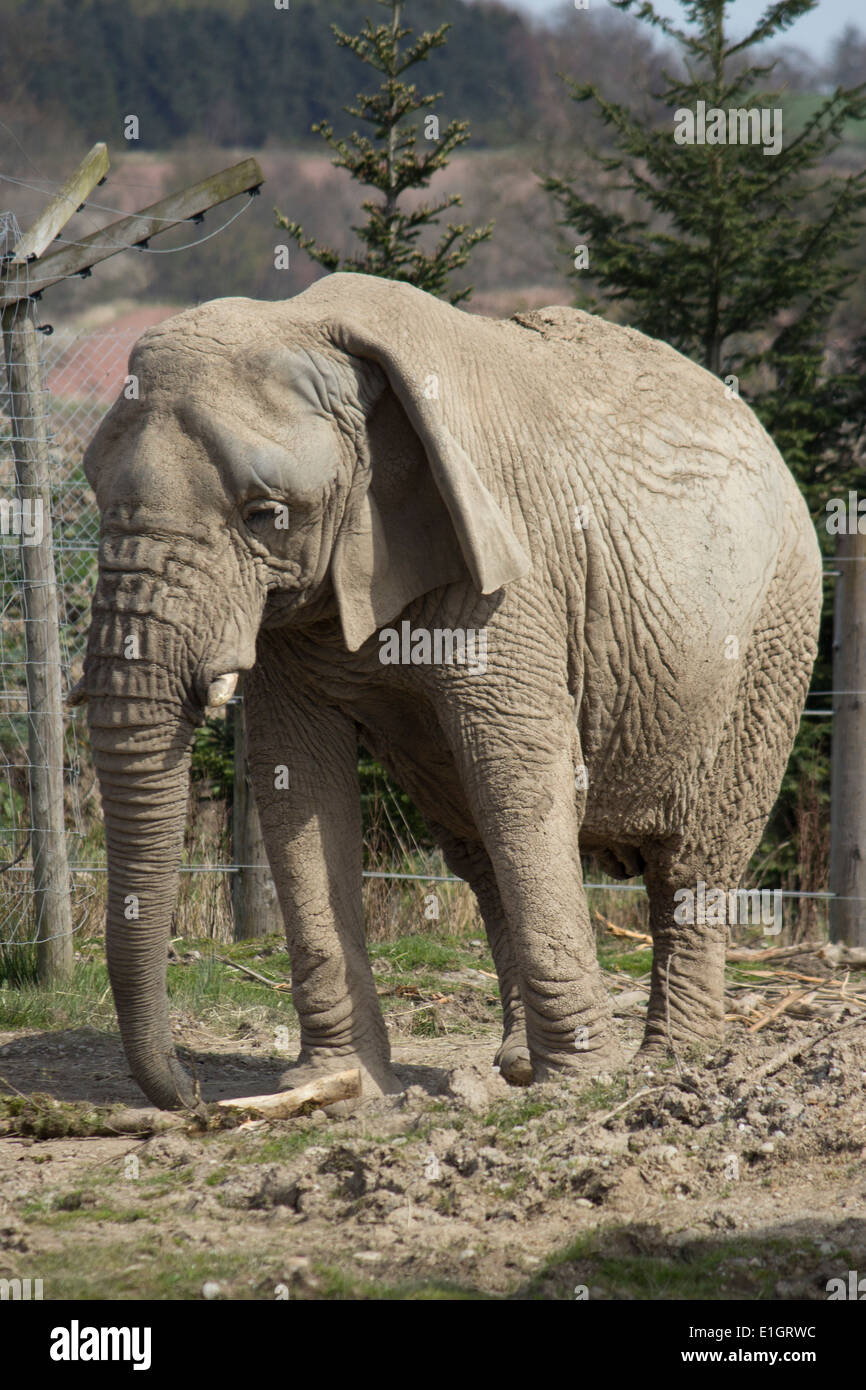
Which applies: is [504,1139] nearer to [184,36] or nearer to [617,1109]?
[617,1109]

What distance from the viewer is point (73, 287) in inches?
1709

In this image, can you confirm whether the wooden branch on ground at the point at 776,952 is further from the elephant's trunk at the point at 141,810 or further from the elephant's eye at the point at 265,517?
the elephant's eye at the point at 265,517

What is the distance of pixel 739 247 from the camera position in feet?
48.0

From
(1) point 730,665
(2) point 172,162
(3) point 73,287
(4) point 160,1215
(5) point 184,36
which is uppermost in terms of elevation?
(5) point 184,36

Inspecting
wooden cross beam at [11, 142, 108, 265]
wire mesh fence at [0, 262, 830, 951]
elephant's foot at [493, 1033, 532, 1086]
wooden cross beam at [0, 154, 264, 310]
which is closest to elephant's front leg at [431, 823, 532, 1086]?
elephant's foot at [493, 1033, 532, 1086]

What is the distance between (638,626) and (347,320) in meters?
1.53

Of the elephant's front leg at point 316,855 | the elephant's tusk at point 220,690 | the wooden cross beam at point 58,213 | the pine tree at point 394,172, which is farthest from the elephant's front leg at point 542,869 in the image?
the pine tree at point 394,172

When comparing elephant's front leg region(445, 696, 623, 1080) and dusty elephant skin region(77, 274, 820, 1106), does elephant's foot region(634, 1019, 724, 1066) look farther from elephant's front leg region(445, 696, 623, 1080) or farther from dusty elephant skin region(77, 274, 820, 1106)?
elephant's front leg region(445, 696, 623, 1080)

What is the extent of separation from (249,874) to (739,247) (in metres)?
8.47

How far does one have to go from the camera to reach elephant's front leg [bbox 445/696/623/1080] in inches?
200

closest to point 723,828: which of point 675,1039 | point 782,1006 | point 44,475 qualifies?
point 675,1039

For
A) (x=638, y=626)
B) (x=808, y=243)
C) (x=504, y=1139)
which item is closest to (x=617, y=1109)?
(x=504, y=1139)

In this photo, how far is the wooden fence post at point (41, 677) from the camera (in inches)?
324

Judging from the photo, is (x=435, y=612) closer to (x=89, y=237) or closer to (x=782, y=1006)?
(x=782, y=1006)
